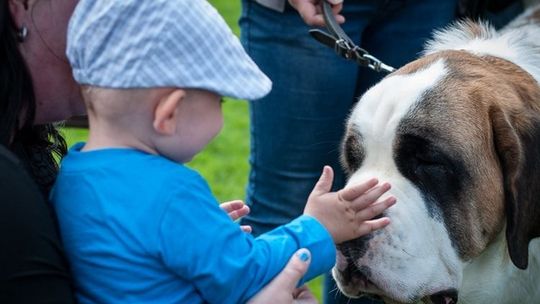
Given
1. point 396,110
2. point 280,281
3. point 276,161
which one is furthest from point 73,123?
point 280,281

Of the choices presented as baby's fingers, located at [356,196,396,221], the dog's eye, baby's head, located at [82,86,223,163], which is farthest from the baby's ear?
the dog's eye

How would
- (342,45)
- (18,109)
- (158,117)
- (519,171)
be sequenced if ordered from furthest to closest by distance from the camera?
(342,45), (519,171), (18,109), (158,117)

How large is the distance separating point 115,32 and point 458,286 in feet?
4.56

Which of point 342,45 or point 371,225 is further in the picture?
point 342,45

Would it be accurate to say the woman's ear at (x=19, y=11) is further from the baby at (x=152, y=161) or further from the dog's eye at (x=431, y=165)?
the dog's eye at (x=431, y=165)

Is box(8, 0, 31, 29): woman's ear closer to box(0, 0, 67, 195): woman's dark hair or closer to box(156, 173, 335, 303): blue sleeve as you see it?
box(0, 0, 67, 195): woman's dark hair

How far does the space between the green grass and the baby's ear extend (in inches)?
160

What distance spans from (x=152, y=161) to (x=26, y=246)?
1.05ft

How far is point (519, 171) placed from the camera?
269cm

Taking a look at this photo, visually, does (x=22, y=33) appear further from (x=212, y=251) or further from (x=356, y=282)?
(x=356, y=282)

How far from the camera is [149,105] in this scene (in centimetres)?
198

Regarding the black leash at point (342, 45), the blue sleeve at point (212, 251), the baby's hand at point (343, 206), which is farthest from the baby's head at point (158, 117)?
the black leash at point (342, 45)

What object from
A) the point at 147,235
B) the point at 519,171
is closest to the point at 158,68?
the point at 147,235

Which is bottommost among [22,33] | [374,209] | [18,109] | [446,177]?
[446,177]
